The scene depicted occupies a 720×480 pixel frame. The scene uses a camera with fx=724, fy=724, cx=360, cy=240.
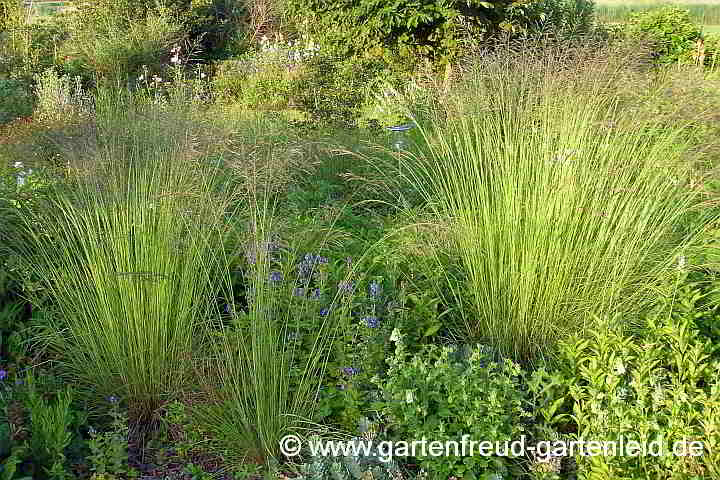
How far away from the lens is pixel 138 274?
8.44 feet

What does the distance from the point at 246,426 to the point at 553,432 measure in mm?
1003

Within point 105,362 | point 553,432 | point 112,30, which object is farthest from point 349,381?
point 112,30

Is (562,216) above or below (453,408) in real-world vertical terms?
above

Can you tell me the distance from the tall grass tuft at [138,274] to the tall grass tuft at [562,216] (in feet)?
3.39

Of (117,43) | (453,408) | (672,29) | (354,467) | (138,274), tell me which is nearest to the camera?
(354,467)

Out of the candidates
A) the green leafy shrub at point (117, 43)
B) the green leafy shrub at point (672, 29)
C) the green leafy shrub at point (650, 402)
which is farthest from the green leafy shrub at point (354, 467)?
the green leafy shrub at point (672, 29)

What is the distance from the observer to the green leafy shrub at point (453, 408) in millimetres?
2240

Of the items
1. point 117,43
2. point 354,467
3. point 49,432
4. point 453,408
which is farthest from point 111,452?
point 117,43

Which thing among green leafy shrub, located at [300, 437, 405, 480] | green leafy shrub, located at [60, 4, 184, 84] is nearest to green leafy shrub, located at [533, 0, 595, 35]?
green leafy shrub, located at [60, 4, 184, 84]

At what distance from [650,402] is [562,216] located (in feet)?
2.44

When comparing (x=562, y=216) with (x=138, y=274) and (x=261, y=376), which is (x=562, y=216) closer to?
(x=261, y=376)

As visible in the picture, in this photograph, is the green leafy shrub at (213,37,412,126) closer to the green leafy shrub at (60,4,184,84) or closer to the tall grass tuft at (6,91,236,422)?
the green leafy shrub at (60,4,184,84)

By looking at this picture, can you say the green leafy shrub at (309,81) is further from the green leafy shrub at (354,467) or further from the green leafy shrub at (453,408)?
the green leafy shrub at (354,467)

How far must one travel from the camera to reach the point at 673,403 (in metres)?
2.26
